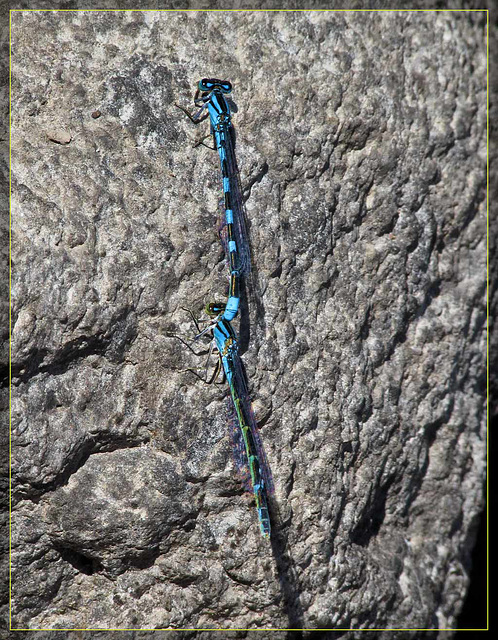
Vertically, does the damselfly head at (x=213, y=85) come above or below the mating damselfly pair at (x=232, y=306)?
above

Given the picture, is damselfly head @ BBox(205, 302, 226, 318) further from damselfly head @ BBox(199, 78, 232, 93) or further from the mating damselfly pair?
damselfly head @ BBox(199, 78, 232, 93)

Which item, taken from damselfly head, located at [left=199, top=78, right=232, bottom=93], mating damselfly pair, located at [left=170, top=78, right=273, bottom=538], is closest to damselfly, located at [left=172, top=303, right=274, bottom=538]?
mating damselfly pair, located at [left=170, top=78, right=273, bottom=538]

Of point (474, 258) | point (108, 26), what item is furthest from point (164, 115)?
point (474, 258)

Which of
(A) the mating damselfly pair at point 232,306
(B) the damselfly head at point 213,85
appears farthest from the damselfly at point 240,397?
(B) the damselfly head at point 213,85

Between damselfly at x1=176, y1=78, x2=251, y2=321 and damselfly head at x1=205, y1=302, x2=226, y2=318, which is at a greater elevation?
damselfly at x1=176, y1=78, x2=251, y2=321

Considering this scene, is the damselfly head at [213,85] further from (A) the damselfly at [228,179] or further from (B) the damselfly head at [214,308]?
(B) the damselfly head at [214,308]

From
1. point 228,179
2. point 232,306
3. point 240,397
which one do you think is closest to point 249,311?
point 232,306

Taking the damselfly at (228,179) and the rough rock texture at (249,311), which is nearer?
the rough rock texture at (249,311)
